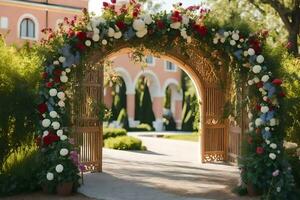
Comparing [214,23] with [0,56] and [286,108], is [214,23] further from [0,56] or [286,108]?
[0,56]

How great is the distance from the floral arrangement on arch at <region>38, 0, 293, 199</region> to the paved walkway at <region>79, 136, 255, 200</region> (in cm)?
80

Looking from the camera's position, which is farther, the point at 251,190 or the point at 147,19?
the point at 147,19

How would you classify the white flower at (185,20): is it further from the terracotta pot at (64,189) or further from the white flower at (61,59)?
the terracotta pot at (64,189)

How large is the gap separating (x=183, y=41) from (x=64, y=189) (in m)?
3.62

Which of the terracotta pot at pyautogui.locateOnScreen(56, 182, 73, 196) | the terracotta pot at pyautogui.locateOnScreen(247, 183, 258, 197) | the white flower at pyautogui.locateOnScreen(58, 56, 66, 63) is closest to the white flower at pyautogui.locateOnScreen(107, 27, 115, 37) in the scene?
the white flower at pyautogui.locateOnScreen(58, 56, 66, 63)

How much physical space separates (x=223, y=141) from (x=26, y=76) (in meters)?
6.67

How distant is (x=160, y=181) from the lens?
1077 centimetres

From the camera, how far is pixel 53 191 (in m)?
8.92

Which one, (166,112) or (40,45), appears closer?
(40,45)

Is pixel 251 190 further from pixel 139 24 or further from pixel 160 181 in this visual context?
pixel 139 24

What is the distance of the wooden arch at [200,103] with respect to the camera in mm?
11023

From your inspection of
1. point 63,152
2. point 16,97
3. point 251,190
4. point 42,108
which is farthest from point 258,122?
point 16,97

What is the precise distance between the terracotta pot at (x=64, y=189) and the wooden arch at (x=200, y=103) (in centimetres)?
176

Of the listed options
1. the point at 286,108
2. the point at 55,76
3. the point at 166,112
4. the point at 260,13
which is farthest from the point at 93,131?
the point at 166,112
